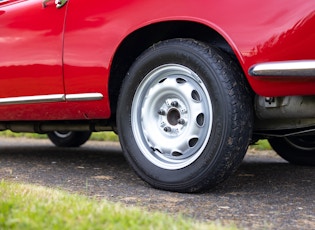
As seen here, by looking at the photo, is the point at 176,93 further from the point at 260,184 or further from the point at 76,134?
the point at 76,134

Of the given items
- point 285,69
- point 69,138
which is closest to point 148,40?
point 285,69

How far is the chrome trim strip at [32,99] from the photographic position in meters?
3.60

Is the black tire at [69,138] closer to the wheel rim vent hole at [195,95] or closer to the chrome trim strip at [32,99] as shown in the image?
the chrome trim strip at [32,99]

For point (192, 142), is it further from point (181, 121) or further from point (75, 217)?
point (75, 217)

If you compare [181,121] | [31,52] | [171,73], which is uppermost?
[31,52]

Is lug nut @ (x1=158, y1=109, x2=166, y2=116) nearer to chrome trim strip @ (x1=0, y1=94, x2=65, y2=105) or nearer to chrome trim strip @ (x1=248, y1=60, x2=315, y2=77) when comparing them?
chrome trim strip @ (x1=248, y1=60, x2=315, y2=77)

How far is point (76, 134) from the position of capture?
6.39 m

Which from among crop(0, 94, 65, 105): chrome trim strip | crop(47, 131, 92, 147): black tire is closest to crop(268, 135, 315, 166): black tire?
crop(0, 94, 65, 105): chrome trim strip

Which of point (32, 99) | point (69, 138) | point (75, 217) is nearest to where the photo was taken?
point (75, 217)

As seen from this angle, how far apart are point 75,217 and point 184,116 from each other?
1.24m

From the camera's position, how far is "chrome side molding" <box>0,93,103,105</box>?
134 inches

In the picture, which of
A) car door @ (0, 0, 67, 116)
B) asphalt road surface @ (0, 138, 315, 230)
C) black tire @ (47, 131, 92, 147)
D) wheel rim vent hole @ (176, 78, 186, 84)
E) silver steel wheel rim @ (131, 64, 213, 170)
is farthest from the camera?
black tire @ (47, 131, 92, 147)

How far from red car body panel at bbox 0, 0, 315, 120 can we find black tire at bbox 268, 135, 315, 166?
1890 mm

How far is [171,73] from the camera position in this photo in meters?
3.11
